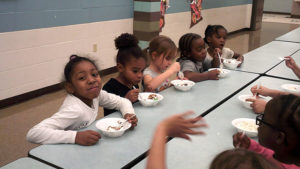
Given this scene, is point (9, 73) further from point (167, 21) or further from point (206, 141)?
point (167, 21)

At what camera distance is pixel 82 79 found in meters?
1.59

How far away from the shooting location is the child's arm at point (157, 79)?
6.92 ft

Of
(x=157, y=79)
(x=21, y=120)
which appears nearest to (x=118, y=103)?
(x=157, y=79)

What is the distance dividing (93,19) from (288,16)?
10048 millimetres

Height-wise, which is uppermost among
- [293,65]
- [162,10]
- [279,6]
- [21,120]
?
[279,6]

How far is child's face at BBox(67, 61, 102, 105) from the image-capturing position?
1.58 meters

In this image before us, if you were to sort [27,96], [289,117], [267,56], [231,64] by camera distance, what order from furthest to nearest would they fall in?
[27,96] → [267,56] → [231,64] → [289,117]

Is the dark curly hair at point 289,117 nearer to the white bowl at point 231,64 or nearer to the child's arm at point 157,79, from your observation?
the child's arm at point 157,79

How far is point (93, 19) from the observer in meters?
4.00

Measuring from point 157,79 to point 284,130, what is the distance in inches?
47.1

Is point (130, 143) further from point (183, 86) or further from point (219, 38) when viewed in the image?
point (219, 38)

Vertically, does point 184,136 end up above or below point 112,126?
above

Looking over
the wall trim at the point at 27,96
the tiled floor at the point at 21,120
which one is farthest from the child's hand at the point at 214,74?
the wall trim at the point at 27,96

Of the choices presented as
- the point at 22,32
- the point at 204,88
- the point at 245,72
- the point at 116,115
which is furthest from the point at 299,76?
the point at 22,32
